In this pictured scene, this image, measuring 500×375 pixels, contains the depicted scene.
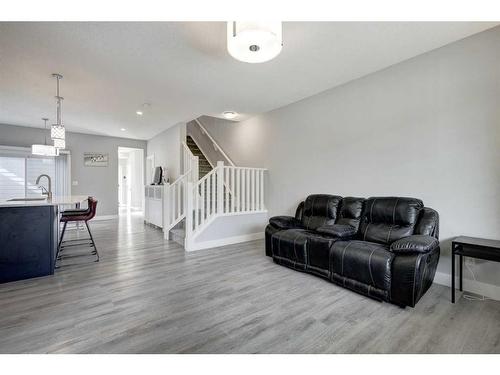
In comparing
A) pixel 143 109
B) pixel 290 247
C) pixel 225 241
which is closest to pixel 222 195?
pixel 225 241

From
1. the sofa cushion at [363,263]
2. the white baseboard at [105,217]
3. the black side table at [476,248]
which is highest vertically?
the black side table at [476,248]

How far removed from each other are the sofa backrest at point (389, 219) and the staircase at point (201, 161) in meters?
4.71

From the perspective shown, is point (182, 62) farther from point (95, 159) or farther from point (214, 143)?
point (95, 159)

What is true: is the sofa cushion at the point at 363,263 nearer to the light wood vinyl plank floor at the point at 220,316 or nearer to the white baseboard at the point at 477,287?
the light wood vinyl plank floor at the point at 220,316

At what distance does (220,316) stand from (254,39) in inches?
87.5

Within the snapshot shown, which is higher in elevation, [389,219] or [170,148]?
[170,148]

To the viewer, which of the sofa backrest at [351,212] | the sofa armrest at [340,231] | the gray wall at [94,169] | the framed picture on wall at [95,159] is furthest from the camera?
the framed picture on wall at [95,159]

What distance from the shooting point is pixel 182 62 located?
2.97 m

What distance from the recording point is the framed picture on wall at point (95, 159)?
7.26 metres

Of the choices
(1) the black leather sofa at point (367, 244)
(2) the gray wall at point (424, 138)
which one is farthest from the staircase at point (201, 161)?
(1) the black leather sofa at point (367, 244)

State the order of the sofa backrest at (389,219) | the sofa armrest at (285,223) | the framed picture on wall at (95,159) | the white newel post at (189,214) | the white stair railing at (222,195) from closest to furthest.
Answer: the sofa backrest at (389,219)
the sofa armrest at (285,223)
the white newel post at (189,214)
the white stair railing at (222,195)
the framed picture on wall at (95,159)
